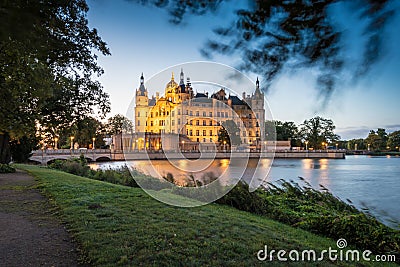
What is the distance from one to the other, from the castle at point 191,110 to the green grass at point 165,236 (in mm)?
1813

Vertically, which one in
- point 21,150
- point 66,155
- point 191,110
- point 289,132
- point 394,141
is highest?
point 289,132

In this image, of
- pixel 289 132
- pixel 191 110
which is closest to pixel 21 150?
pixel 191 110

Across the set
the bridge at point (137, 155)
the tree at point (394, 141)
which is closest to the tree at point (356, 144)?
the tree at point (394, 141)

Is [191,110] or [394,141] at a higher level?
[394,141]

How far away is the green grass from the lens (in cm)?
409

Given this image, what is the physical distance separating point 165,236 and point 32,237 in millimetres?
2349

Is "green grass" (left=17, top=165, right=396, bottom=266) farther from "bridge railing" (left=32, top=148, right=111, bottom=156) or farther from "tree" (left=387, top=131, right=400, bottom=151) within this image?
"tree" (left=387, top=131, right=400, bottom=151)

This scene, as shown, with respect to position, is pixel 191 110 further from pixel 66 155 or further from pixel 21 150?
pixel 66 155

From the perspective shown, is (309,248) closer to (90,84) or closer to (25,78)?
(25,78)

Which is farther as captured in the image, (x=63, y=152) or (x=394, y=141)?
(x=394, y=141)

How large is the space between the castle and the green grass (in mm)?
1813

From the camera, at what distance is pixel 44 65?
759 centimetres

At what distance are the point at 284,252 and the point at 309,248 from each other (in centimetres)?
71

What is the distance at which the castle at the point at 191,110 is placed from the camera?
10.9 ft
